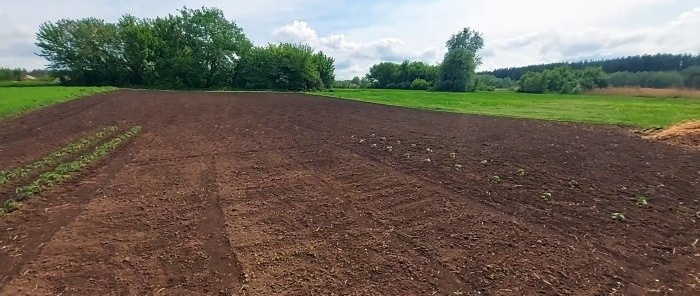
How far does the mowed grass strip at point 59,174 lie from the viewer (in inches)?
272

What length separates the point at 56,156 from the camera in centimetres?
1027

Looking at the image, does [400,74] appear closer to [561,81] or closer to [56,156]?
[561,81]

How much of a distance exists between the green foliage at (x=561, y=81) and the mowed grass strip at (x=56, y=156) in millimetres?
64915

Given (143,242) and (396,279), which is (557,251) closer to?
(396,279)

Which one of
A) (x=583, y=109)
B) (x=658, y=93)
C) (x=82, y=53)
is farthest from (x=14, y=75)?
(x=658, y=93)

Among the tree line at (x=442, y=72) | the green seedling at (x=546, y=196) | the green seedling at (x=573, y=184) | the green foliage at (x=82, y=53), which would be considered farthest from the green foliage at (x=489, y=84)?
the green seedling at (x=546, y=196)

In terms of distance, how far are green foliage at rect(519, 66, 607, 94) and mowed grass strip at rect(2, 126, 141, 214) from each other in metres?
65.7

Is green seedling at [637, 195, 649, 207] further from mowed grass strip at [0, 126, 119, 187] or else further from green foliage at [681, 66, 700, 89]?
green foliage at [681, 66, 700, 89]

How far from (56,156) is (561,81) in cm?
7055

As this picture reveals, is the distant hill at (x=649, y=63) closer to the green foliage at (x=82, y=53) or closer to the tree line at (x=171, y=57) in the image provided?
the tree line at (x=171, y=57)

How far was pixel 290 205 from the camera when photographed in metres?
6.75

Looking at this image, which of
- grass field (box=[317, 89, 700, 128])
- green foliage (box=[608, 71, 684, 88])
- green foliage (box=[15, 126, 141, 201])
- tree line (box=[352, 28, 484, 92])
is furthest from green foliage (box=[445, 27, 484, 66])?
green foliage (box=[15, 126, 141, 201])

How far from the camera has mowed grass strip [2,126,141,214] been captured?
6896mm

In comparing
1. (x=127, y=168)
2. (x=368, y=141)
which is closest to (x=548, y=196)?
(x=368, y=141)
